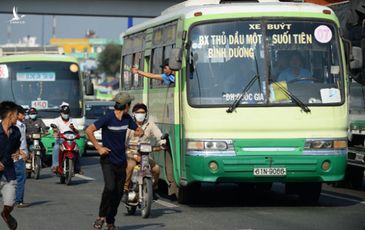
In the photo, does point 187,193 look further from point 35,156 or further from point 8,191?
point 35,156

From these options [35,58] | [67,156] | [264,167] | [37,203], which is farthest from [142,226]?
[35,58]

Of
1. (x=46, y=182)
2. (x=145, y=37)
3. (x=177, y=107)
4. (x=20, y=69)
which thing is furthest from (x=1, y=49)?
(x=177, y=107)

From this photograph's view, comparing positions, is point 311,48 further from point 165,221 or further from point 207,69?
point 165,221

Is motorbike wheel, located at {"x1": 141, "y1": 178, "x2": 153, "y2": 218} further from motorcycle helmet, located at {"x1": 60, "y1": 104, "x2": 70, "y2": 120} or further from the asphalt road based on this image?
motorcycle helmet, located at {"x1": 60, "y1": 104, "x2": 70, "y2": 120}

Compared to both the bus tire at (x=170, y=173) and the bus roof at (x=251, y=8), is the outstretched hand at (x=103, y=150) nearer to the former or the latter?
the bus roof at (x=251, y=8)

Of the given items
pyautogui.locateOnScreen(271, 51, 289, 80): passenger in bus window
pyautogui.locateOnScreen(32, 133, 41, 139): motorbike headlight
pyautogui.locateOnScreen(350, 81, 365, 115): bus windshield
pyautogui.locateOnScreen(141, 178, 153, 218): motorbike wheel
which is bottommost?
pyautogui.locateOnScreen(141, 178, 153, 218): motorbike wheel

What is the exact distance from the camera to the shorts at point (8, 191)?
486 inches

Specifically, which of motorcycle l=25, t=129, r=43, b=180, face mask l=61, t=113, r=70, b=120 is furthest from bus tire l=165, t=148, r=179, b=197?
motorcycle l=25, t=129, r=43, b=180

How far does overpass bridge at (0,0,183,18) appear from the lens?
44.8 metres

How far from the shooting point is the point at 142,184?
14742 mm

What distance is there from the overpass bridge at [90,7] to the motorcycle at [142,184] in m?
30.6

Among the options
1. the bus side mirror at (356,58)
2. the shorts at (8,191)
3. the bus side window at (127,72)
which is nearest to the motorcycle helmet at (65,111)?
the bus side window at (127,72)

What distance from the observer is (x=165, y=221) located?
14.4m

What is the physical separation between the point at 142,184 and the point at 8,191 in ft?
9.12
